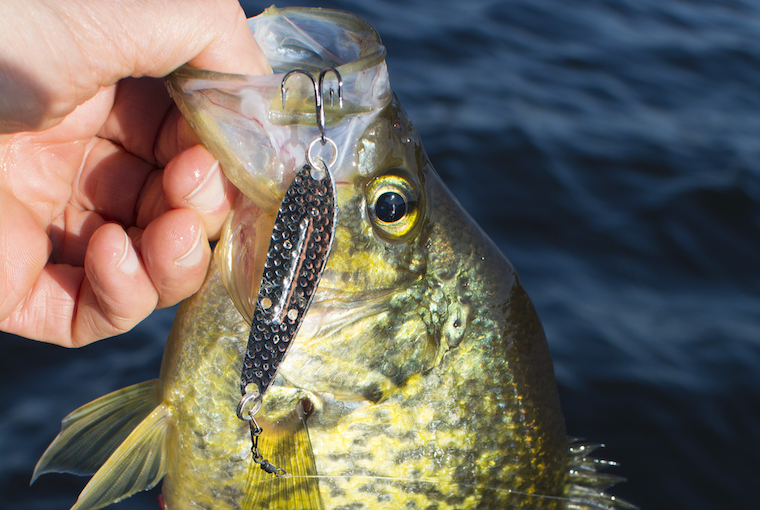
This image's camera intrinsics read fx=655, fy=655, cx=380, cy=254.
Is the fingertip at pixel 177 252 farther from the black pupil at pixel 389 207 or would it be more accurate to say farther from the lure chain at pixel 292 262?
the black pupil at pixel 389 207

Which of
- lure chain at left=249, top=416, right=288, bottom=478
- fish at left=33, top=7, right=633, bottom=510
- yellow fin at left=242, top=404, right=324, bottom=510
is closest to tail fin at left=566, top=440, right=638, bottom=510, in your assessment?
fish at left=33, top=7, right=633, bottom=510

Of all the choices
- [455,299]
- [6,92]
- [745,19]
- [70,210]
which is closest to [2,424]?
[70,210]

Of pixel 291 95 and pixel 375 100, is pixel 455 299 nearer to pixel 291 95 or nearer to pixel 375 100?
pixel 375 100

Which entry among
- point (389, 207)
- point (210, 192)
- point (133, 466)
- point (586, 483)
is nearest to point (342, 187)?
point (389, 207)

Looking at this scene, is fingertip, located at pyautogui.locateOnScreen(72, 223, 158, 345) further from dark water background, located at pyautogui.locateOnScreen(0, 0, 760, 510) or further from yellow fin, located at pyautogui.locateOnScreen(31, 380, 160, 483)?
dark water background, located at pyautogui.locateOnScreen(0, 0, 760, 510)

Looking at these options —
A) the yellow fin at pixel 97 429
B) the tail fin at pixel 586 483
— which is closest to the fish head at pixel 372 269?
the tail fin at pixel 586 483

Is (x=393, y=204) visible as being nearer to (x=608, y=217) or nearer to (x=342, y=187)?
(x=342, y=187)
